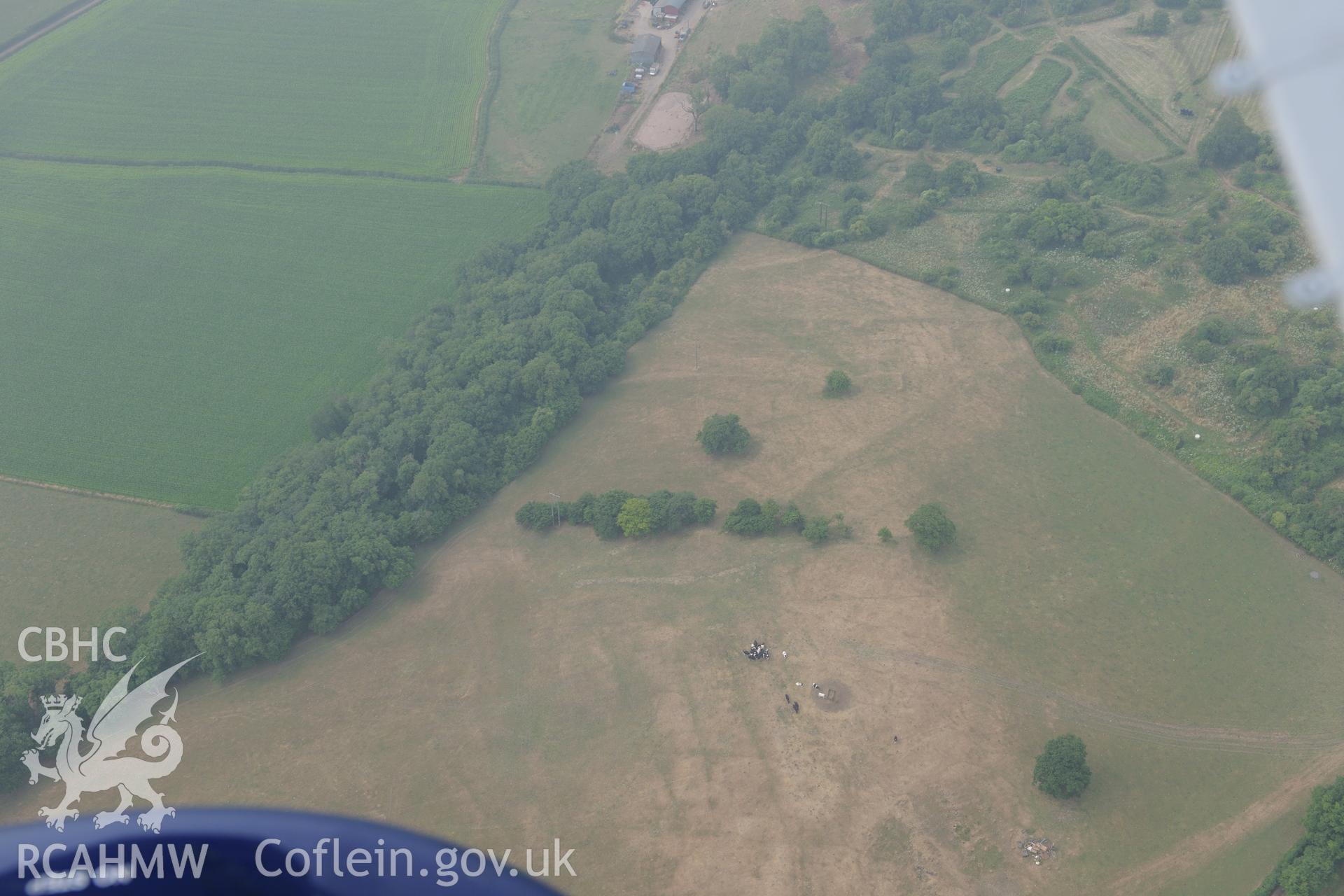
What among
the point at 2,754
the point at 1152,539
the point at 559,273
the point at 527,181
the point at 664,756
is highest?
the point at 527,181

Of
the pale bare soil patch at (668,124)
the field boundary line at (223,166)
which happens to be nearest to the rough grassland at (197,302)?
the field boundary line at (223,166)

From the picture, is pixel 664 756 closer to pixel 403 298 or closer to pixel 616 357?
pixel 616 357

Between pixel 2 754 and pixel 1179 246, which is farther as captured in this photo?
pixel 1179 246

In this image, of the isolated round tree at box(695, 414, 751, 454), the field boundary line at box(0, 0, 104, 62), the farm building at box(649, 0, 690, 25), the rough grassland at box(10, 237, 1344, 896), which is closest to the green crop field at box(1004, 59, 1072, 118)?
the rough grassland at box(10, 237, 1344, 896)

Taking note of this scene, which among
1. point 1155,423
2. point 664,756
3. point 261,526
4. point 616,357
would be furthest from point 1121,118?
point 261,526

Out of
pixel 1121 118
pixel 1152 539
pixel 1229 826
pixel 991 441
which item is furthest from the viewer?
pixel 1121 118

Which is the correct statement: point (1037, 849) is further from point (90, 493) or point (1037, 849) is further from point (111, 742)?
point (90, 493)

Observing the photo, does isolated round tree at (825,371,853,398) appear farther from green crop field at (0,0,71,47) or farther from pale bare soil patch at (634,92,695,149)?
green crop field at (0,0,71,47)
